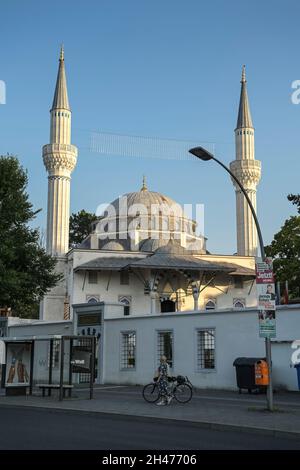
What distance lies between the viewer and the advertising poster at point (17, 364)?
21.0 metres

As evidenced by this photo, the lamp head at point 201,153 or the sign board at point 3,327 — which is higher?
the lamp head at point 201,153

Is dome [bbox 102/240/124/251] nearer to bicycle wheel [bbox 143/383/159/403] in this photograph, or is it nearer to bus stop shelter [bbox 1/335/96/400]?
bus stop shelter [bbox 1/335/96/400]

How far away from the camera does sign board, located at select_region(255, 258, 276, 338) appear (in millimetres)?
15117

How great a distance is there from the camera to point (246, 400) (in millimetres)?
18844

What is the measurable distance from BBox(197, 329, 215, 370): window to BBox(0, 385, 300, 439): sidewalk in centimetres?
149

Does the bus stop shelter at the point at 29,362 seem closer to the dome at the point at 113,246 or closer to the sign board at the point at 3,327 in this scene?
the sign board at the point at 3,327

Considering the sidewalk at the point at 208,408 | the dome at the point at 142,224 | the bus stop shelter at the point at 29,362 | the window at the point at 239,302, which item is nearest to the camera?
the sidewalk at the point at 208,408

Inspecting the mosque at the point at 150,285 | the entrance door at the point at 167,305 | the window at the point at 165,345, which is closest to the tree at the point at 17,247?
the mosque at the point at 150,285

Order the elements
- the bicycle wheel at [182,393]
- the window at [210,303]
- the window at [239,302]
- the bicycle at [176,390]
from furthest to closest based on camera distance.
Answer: the window at [239,302], the window at [210,303], the bicycle wheel at [182,393], the bicycle at [176,390]

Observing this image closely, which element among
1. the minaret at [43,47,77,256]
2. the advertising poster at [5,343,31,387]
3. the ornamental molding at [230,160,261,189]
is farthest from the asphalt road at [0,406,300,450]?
the ornamental molding at [230,160,261,189]

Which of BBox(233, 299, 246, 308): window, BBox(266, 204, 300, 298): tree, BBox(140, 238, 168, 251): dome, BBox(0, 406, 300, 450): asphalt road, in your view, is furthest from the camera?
BBox(140, 238, 168, 251): dome

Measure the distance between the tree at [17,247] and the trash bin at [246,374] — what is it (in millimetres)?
10653

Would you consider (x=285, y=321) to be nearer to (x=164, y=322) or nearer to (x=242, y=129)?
(x=164, y=322)

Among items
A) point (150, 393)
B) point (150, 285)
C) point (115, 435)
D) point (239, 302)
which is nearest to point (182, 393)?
point (150, 393)
